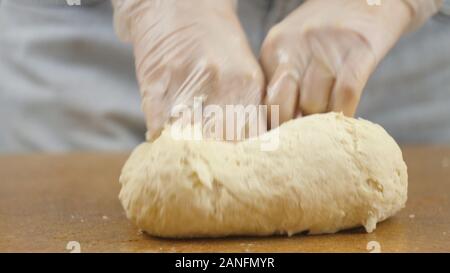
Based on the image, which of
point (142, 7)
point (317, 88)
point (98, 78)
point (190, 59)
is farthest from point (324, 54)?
point (98, 78)

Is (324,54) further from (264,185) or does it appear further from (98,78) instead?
(98,78)

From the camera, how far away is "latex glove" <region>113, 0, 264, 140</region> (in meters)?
1.05

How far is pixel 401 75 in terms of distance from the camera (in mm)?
1655

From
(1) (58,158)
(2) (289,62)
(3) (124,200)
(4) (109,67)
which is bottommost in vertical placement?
(1) (58,158)

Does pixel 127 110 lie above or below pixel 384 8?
below

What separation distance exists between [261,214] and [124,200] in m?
0.19

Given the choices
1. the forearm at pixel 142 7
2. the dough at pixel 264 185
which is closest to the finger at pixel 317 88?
the dough at pixel 264 185

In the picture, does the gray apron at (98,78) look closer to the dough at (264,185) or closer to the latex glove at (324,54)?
the latex glove at (324,54)

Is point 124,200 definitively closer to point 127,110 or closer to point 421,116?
point 127,110

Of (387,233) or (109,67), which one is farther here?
(109,67)

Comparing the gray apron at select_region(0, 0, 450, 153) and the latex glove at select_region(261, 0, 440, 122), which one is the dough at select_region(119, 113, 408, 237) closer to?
the latex glove at select_region(261, 0, 440, 122)

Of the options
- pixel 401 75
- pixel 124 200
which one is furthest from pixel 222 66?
pixel 401 75

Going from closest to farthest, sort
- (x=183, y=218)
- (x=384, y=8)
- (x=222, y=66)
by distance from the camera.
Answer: (x=183, y=218) → (x=222, y=66) → (x=384, y=8)

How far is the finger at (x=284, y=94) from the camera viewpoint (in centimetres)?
106
